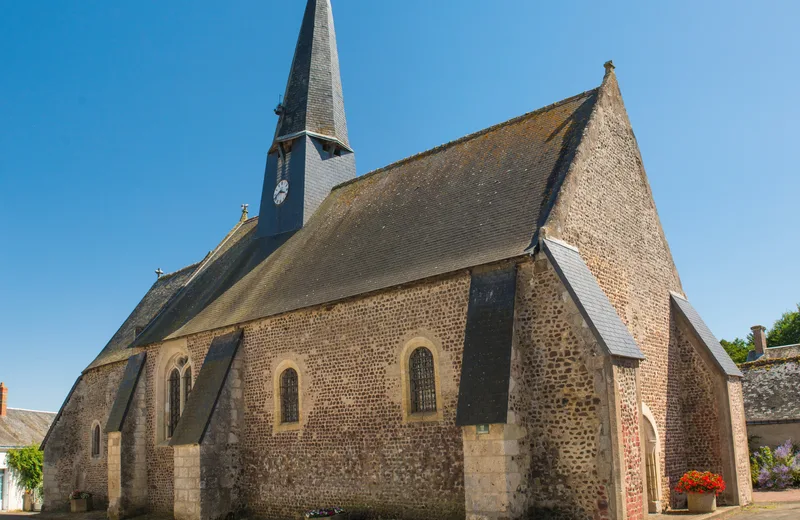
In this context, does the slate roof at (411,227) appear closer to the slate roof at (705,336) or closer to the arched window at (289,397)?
the arched window at (289,397)

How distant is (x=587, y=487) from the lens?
11148mm

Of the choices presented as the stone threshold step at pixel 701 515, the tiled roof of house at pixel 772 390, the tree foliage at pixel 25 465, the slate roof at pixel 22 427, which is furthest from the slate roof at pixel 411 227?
the slate roof at pixel 22 427

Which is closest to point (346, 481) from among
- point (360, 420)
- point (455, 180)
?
point (360, 420)

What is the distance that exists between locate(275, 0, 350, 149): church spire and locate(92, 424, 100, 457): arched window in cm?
1170

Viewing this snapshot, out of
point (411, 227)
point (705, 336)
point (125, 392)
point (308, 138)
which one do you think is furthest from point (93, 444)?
point (705, 336)

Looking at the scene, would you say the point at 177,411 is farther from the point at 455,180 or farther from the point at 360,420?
the point at 455,180

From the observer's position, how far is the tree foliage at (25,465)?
31.4m

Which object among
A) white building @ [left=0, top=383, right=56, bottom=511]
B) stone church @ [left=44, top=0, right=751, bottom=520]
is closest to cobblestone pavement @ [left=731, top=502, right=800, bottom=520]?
stone church @ [left=44, top=0, right=751, bottom=520]

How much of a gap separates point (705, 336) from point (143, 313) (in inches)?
782

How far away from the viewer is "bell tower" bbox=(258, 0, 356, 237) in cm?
2186

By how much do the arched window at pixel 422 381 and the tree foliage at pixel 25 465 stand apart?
2477 cm

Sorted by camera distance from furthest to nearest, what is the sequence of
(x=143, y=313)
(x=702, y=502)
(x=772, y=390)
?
(x=143, y=313) → (x=772, y=390) → (x=702, y=502)

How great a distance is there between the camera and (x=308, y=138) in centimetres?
2259

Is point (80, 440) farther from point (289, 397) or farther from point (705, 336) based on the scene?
point (705, 336)
